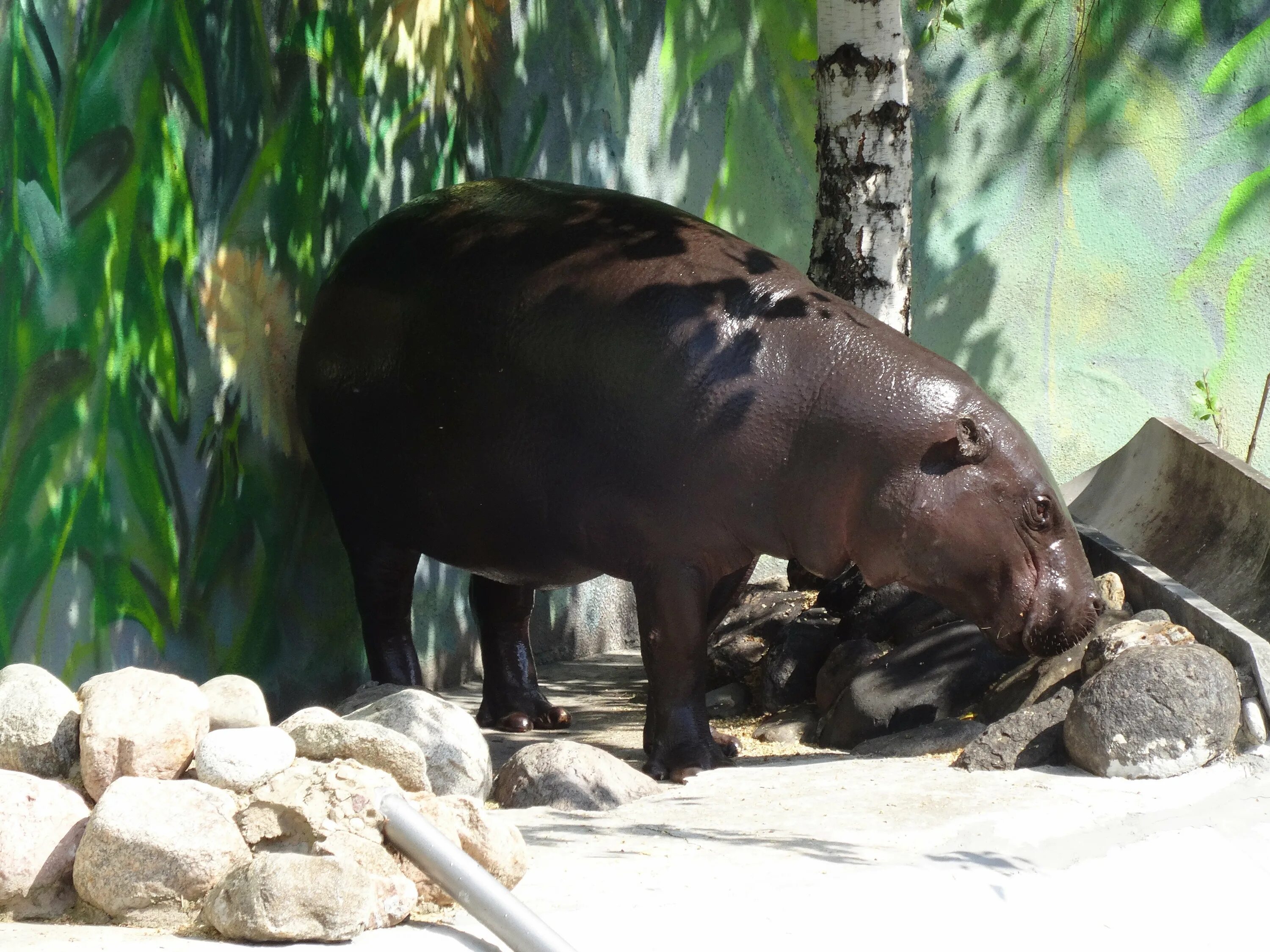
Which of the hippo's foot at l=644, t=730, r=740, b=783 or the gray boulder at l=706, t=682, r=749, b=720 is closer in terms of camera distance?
the hippo's foot at l=644, t=730, r=740, b=783

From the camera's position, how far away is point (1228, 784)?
14.5 feet

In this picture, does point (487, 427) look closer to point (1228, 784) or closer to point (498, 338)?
point (498, 338)

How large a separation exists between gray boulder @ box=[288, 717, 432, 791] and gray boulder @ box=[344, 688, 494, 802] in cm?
67

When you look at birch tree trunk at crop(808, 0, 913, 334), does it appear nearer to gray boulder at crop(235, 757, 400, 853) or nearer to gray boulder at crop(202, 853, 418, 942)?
gray boulder at crop(235, 757, 400, 853)

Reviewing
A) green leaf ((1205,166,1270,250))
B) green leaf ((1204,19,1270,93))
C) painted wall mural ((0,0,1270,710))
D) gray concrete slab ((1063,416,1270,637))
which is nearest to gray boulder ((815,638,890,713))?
gray concrete slab ((1063,416,1270,637))

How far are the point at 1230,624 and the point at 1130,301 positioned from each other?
3946 mm

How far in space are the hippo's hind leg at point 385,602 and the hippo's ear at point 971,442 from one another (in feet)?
6.72

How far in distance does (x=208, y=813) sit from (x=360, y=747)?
1.43 ft

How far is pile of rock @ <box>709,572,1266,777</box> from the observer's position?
4.55 meters

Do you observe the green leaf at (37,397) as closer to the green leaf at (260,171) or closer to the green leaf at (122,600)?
the green leaf at (122,600)

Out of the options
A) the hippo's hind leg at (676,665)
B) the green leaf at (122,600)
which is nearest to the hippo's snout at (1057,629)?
the hippo's hind leg at (676,665)

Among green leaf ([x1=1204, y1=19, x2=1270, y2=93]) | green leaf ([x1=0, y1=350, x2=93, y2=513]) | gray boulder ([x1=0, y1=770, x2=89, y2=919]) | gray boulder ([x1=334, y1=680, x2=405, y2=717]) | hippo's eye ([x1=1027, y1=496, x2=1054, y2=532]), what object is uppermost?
green leaf ([x1=1204, y1=19, x2=1270, y2=93])

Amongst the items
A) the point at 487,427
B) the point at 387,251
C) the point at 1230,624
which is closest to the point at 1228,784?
the point at 1230,624

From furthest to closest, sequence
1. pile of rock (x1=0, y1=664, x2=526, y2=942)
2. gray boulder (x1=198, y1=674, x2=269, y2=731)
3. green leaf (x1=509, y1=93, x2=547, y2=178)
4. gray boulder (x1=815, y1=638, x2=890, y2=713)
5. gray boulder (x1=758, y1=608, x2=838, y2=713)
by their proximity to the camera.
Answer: green leaf (x1=509, y1=93, x2=547, y2=178) → gray boulder (x1=758, y1=608, x2=838, y2=713) → gray boulder (x1=815, y1=638, x2=890, y2=713) → gray boulder (x1=198, y1=674, x2=269, y2=731) → pile of rock (x1=0, y1=664, x2=526, y2=942)
